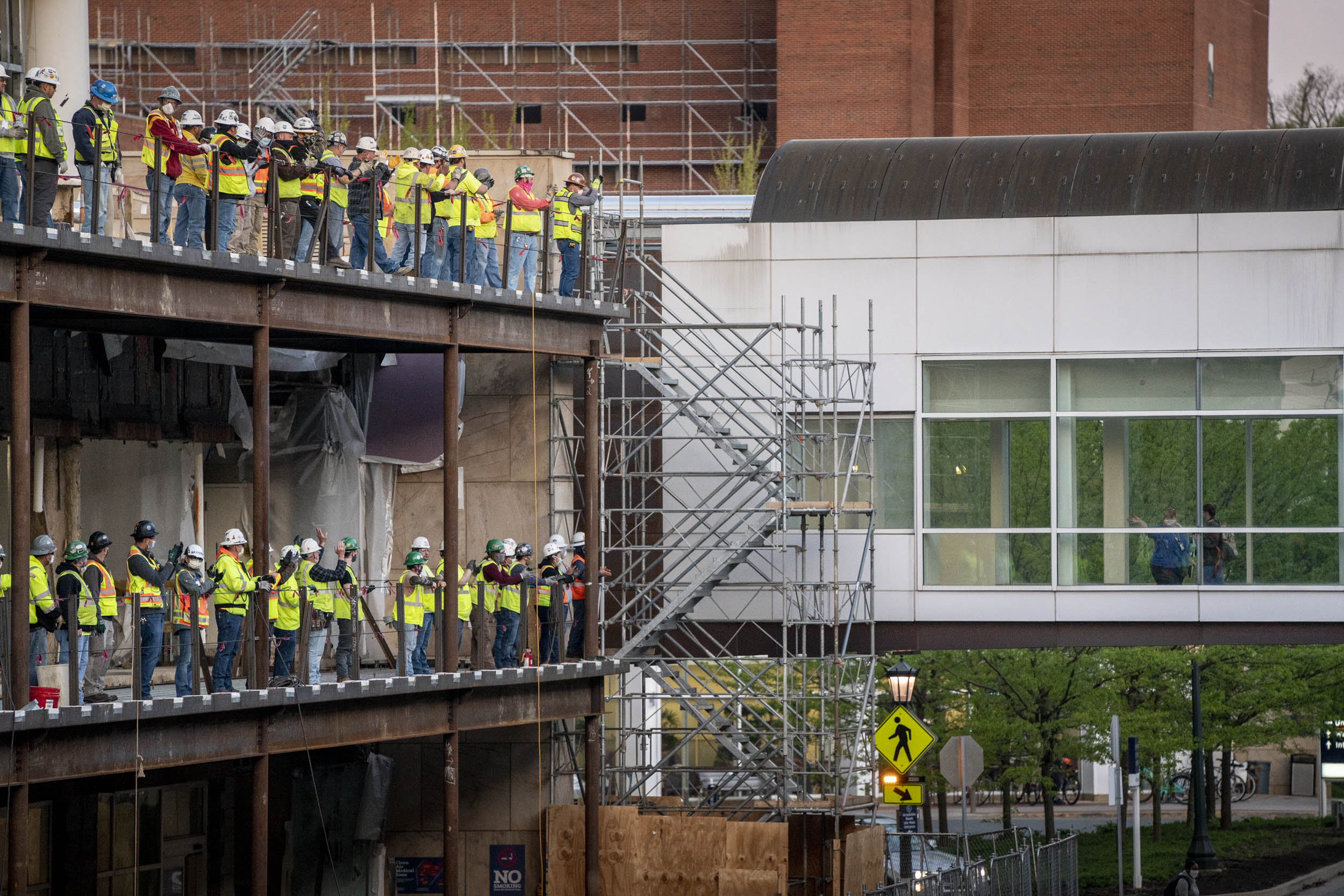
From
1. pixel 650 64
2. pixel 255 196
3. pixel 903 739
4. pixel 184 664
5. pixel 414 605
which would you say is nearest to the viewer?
pixel 184 664

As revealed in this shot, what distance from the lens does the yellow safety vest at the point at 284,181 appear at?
19438 millimetres

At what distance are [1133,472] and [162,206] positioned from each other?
13.9 metres

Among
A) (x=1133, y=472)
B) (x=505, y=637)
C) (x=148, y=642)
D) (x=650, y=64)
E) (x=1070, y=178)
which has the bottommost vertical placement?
(x=505, y=637)

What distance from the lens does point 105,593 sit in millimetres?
17500

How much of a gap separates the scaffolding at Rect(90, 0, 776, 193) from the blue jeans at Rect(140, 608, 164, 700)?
44.9 meters

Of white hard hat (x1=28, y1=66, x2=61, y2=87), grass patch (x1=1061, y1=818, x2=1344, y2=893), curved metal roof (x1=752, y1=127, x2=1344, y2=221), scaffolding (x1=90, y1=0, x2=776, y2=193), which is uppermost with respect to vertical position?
scaffolding (x1=90, y1=0, x2=776, y2=193)

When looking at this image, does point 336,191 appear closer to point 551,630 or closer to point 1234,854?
point 551,630

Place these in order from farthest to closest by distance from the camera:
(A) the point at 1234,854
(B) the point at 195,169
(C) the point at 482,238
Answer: (A) the point at 1234,854 → (C) the point at 482,238 → (B) the point at 195,169

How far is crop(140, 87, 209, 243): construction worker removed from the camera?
59.9 ft

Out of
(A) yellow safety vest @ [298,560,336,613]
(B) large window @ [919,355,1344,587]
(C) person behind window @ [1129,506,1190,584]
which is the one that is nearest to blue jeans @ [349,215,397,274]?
(A) yellow safety vest @ [298,560,336,613]

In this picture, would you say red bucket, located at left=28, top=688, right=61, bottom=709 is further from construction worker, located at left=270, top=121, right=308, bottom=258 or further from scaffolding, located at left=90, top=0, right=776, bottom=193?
scaffolding, located at left=90, top=0, right=776, bottom=193

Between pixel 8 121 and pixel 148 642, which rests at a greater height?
pixel 8 121

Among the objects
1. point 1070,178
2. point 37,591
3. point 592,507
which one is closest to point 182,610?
point 37,591

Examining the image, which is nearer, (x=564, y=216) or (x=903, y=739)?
(x=564, y=216)
